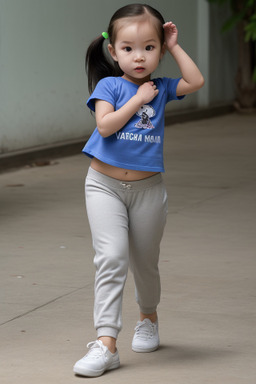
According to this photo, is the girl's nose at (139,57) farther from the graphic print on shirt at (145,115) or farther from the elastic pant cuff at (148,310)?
the elastic pant cuff at (148,310)

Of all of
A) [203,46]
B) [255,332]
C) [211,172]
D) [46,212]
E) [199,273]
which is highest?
[255,332]

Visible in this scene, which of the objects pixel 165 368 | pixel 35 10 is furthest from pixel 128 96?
pixel 35 10

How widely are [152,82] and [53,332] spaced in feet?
4.31

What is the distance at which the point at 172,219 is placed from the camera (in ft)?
25.0

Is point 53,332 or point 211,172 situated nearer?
point 53,332

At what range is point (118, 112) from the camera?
3.99 meters

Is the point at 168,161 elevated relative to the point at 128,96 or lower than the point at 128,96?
lower

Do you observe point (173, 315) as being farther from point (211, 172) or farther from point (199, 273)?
point (211, 172)

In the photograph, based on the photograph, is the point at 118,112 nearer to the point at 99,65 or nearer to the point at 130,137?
the point at 130,137

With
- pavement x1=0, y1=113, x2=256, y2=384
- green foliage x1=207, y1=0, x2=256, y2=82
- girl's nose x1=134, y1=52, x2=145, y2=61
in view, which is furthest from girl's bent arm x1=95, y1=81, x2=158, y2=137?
green foliage x1=207, y1=0, x2=256, y2=82

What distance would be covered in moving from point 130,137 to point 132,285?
5.58ft

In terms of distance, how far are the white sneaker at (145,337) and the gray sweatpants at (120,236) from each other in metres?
0.12

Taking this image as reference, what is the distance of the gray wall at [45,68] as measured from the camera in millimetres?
11289

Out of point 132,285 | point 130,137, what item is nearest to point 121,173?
point 130,137
